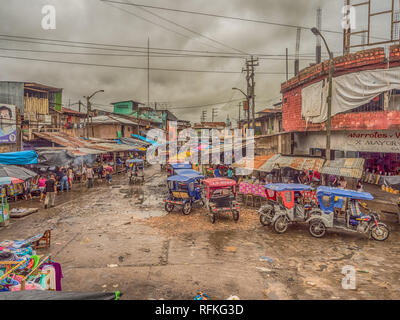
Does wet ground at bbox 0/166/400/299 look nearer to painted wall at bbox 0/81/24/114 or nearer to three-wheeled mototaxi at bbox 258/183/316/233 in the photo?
three-wheeled mototaxi at bbox 258/183/316/233

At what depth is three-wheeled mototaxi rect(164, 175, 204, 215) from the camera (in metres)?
12.8

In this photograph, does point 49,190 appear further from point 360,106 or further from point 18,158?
point 360,106

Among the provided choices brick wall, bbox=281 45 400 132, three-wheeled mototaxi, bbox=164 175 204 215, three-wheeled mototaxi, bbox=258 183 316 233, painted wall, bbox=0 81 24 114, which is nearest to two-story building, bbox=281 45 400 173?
brick wall, bbox=281 45 400 132

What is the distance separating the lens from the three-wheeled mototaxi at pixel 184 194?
12836mm

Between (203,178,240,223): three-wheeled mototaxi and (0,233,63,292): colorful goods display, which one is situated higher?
(203,178,240,223): three-wheeled mototaxi

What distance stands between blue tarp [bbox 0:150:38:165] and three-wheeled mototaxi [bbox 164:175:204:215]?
855cm

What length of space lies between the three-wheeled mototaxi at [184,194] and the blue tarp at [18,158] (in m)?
8.55

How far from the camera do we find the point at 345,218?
9.37 meters

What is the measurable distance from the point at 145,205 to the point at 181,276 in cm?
857

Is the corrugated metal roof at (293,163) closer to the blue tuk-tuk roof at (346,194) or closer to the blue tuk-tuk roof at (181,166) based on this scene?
the blue tuk-tuk roof at (346,194)

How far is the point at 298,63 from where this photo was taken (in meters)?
32.9

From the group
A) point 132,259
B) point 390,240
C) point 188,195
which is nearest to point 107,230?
point 132,259

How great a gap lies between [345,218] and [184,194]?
7138 mm

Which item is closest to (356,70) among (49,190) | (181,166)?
(181,166)
